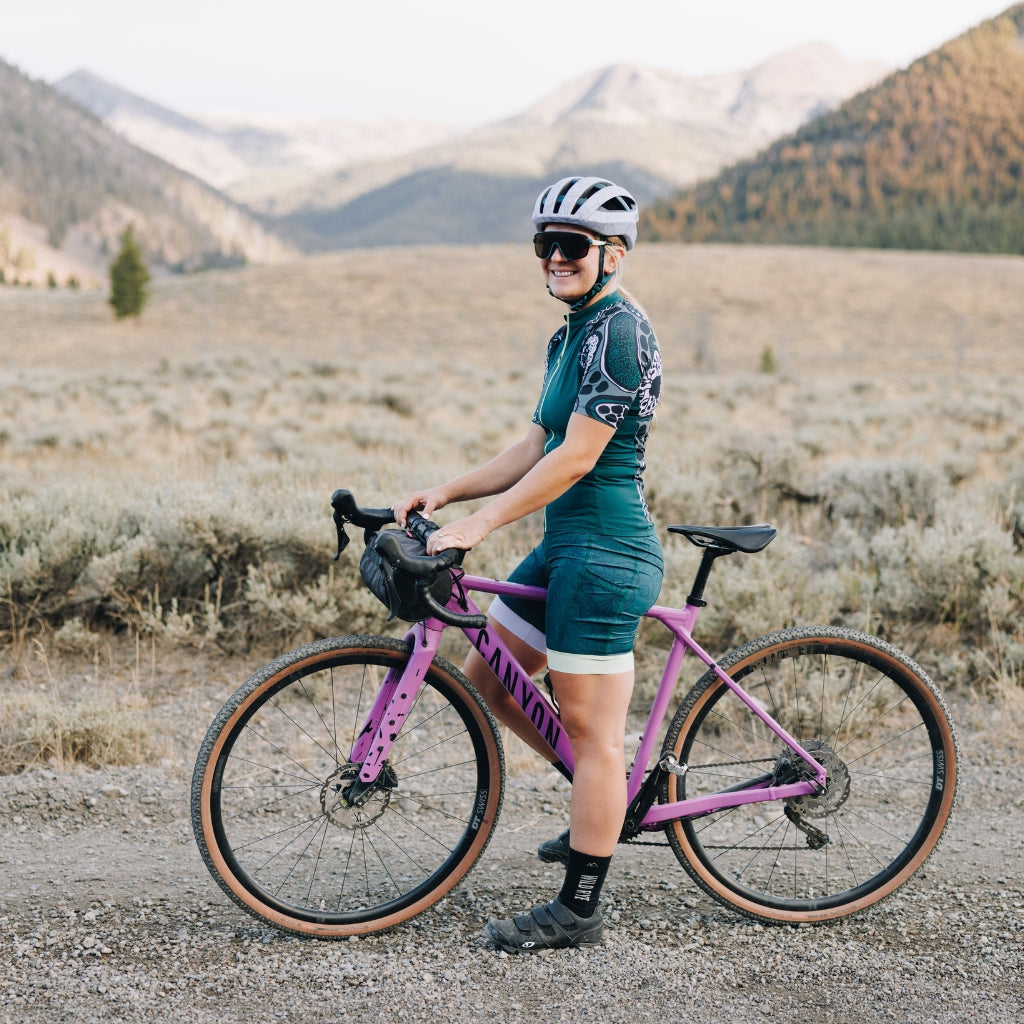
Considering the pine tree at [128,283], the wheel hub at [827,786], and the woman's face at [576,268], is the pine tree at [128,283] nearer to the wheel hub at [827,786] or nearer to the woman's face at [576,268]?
the woman's face at [576,268]

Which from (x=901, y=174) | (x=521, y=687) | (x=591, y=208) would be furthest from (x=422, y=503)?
(x=901, y=174)

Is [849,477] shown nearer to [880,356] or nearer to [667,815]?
[667,815]

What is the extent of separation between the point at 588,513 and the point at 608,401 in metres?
0.33

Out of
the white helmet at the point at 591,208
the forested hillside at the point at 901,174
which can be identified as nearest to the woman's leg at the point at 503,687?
the white helmet at the point at 591,208

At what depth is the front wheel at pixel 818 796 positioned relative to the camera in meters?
3.04

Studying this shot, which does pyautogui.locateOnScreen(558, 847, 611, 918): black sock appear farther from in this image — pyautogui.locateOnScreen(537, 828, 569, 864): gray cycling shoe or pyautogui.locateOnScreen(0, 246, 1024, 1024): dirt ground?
pyautogui.locateOnScreen(537, 828, 569, 864): gray cycling shoe

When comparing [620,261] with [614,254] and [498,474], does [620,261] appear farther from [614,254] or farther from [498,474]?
[498,474]

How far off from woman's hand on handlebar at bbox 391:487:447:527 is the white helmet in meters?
0.82

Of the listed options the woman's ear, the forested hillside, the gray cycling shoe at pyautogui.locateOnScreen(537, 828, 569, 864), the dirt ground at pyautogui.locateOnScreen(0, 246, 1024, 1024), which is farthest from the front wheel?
the forested hillside

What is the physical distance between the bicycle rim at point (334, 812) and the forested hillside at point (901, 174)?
101414 mm

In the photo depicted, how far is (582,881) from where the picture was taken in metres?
2.85

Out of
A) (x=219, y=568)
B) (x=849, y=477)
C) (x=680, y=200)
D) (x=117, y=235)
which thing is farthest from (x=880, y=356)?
(x=117, y=235)

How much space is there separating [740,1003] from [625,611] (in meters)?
1.12

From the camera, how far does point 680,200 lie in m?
130
